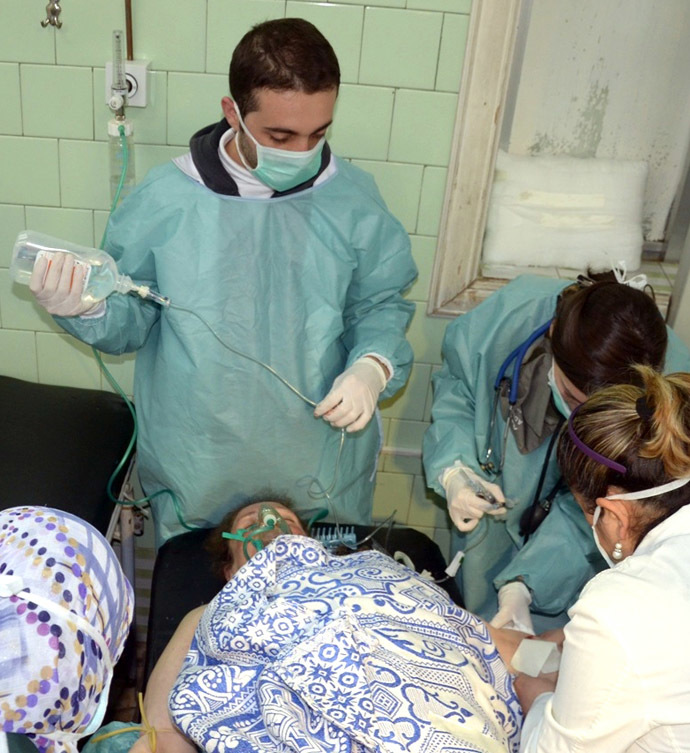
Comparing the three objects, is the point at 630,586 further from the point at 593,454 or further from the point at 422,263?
the point at 422,263

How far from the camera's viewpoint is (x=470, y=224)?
2.62 meters

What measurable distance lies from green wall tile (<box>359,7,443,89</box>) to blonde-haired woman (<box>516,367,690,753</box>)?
4.17ft

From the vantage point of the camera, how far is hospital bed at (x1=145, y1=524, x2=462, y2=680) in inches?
84.3

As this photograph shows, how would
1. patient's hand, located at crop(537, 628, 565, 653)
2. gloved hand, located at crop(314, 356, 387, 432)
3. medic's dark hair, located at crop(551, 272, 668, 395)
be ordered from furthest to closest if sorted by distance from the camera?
gloved hand, located at crop(314, 356, 387, 432) → patient's hand, located at crop(537, 628, 565, 653) → medic's dark hair, located at crop(551, 272, 668, 395)

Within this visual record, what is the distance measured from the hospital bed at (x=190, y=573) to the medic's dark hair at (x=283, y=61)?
117cm

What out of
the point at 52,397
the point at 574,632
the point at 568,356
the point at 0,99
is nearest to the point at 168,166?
the point at 0,99

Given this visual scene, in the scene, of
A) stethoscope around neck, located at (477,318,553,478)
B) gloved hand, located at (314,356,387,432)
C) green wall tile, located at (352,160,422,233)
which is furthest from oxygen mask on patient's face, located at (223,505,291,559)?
green wall tile, located at (352,160,422,233)

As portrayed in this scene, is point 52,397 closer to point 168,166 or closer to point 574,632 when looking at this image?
point 168,166

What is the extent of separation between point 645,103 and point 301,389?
1510 mm

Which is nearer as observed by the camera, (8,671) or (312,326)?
(8,671)

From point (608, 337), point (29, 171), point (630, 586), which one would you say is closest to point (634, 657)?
point (630, 586)

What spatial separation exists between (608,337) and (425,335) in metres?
1.01

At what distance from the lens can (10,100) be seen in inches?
95.6

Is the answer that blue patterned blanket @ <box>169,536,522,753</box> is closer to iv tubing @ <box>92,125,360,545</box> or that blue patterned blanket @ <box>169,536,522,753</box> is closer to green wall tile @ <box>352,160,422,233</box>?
iv tubing @ <box>92,125,360,545</box>
